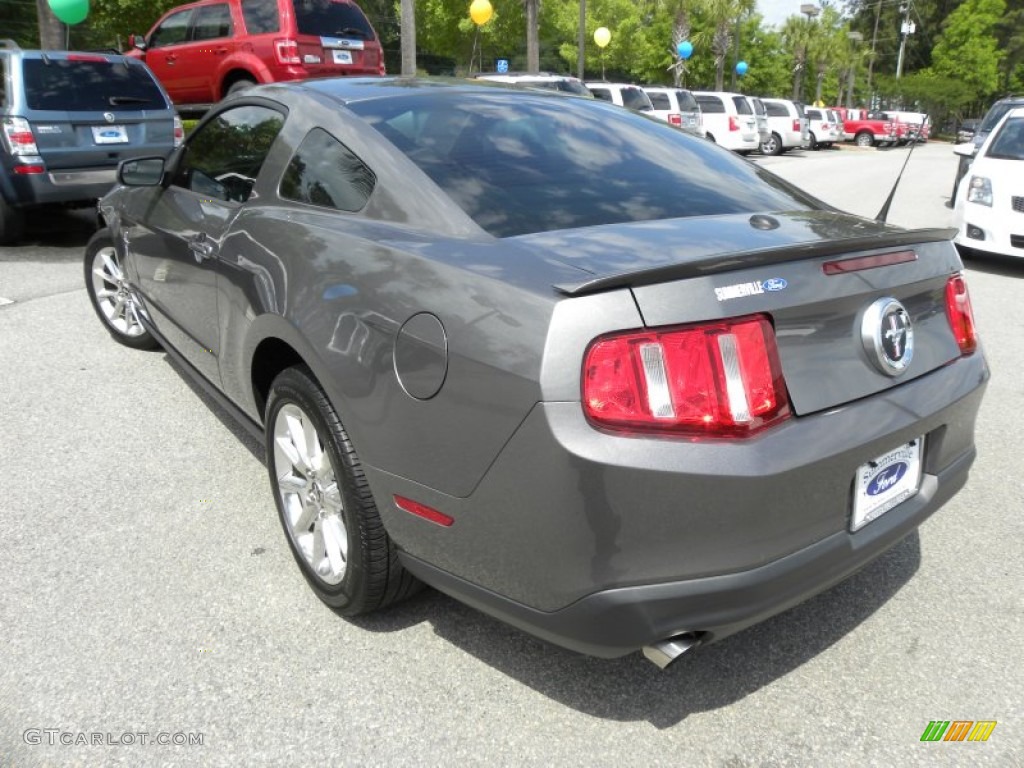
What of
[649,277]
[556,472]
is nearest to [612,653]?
[556,472]

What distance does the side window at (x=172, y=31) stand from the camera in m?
13.6

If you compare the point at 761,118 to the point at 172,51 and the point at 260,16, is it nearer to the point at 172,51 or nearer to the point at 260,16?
the point at 260,16

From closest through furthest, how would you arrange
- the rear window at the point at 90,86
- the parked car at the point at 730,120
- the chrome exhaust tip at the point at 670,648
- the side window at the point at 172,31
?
the chrome exhaust tip at the point at 670,648, the rear window at the point at 90,86, the side window at the point at 172,31, the parked car at the point at 730,120

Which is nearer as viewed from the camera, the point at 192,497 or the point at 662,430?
the point at 662,430

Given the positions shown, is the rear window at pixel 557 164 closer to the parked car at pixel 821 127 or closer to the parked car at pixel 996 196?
the parked car at pixel 996 196

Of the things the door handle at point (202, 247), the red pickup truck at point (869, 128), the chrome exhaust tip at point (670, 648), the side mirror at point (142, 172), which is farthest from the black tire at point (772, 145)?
the chrome exhaust tip at point (670, 648)

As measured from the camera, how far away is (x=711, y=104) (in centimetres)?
2562

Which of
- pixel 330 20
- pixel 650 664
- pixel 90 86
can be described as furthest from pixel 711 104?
pixel 650 664

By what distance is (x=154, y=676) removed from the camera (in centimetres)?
243

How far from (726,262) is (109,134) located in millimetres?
8026

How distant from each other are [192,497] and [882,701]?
8.46 feet

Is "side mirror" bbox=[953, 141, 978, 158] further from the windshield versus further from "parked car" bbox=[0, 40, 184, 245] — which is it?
"parked car" bbox=[0, 40, 184, 245]

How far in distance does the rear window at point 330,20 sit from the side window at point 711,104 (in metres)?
14.8

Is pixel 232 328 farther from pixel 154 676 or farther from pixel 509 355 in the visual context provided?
pixel 509 355
